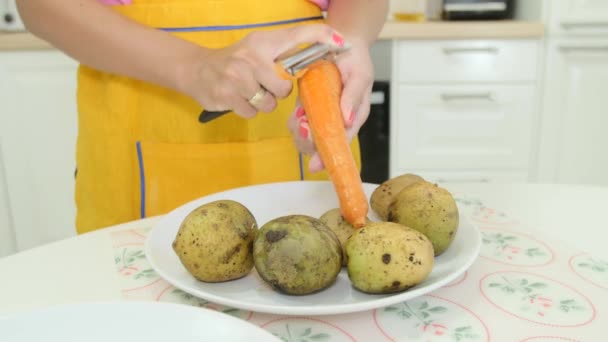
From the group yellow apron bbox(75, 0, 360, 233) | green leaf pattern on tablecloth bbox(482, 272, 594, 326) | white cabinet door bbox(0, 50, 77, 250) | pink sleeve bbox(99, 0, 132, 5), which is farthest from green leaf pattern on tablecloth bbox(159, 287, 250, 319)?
white cabinet door bbox(0, 50, 77, 250)

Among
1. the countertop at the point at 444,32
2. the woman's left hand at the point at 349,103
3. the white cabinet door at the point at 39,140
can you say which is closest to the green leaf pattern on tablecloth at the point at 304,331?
the woman's left hand at the point at 349,103

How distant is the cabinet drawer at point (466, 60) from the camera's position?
1.82 meters

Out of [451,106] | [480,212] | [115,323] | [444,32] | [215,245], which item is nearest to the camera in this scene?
[115,323]

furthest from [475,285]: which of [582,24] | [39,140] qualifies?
[39,140]

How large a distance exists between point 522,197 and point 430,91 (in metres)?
1.15

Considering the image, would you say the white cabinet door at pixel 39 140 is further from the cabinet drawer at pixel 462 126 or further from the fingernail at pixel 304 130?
the fingernail at pixel 304 130

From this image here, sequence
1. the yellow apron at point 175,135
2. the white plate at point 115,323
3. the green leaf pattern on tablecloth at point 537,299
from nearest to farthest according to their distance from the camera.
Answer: the white plate at point 115,323, the green leaf pattern on tablecloth at point 537,299, the yellow apron at point 175,135

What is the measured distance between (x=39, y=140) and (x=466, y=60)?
1.38 m

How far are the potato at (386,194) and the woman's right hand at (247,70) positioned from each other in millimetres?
148

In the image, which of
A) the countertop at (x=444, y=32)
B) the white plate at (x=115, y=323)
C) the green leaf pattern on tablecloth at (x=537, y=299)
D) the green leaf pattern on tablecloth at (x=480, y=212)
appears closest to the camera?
the white plate at (x=115, y=323)

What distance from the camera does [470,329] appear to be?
1.52 feet

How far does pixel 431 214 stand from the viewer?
1.73ft

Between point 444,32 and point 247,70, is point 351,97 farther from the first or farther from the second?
point 444,32

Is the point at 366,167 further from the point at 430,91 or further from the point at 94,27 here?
the point at 94,27
